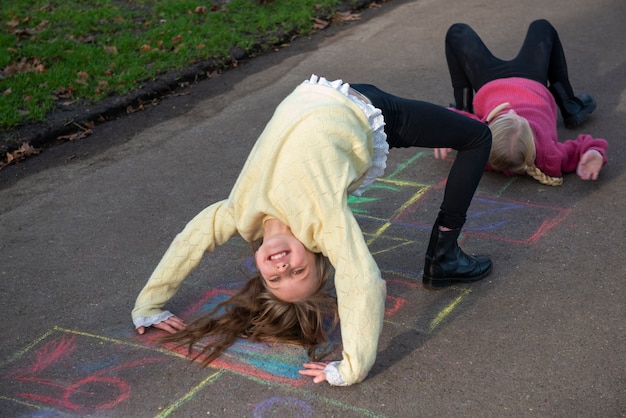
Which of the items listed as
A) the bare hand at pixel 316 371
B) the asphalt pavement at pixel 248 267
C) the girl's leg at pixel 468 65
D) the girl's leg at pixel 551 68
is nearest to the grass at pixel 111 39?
the asphalt pavement at pixel 248 267

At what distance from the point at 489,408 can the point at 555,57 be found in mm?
3208

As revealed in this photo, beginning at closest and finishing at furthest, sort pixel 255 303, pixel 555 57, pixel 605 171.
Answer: pixel 255 303 < pixel 605 171 < pixel 555 57

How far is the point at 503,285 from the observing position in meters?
4.06

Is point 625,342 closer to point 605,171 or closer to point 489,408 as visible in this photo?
point 489,408

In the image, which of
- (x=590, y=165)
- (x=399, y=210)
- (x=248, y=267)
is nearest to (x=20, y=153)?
(x=248, y=267)

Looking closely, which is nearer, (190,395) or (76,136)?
(190,395)

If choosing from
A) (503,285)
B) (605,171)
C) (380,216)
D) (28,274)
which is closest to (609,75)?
(605,171)

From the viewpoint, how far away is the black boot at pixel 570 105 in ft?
18.9

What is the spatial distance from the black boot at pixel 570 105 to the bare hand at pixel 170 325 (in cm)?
317

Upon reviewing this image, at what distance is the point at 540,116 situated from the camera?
17.2 feet

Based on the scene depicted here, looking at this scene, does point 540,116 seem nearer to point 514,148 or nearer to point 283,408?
point 514,148

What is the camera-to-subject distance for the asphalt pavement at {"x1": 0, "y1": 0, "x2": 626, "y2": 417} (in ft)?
11.0

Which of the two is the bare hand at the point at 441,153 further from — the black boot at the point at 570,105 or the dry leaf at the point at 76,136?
the dry leaf at the point at 76,136

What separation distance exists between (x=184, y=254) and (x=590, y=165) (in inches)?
101
